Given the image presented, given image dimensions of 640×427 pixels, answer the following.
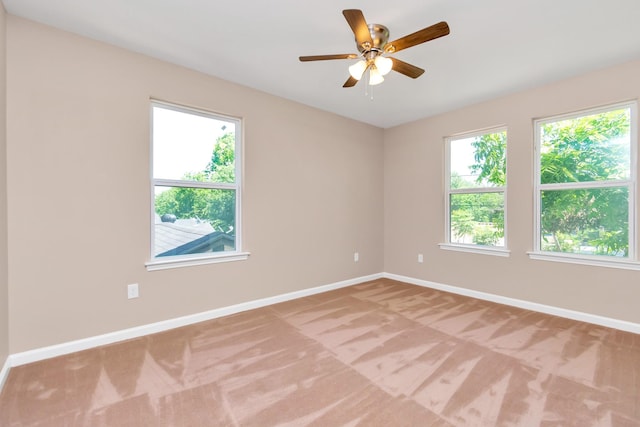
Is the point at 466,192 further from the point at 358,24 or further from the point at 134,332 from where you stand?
the point at 134,332

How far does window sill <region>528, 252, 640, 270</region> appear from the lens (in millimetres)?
2773

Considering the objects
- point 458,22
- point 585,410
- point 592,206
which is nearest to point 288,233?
point 458,22

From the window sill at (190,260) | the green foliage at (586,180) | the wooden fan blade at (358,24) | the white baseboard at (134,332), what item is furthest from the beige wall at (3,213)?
the green foliage at (586,180)

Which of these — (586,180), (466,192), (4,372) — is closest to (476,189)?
(466,192)

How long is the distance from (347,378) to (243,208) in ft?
6.71

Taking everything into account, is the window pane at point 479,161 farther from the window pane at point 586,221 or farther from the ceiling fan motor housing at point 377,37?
the ceiling fan motor housing at point 377,37

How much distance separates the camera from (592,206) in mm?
3004

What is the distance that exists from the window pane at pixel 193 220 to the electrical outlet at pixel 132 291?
0.32 m

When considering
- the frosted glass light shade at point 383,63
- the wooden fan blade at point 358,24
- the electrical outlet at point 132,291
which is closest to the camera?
the wooden fan blade at point 358,24

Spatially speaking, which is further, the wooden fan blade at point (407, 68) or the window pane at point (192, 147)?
the window pane at point (192, 147)

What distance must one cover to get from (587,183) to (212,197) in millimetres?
3881

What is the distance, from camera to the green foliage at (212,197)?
2.88m

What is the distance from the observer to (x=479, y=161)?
3889 millimetres

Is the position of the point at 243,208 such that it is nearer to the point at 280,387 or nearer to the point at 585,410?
the point at 280,387
